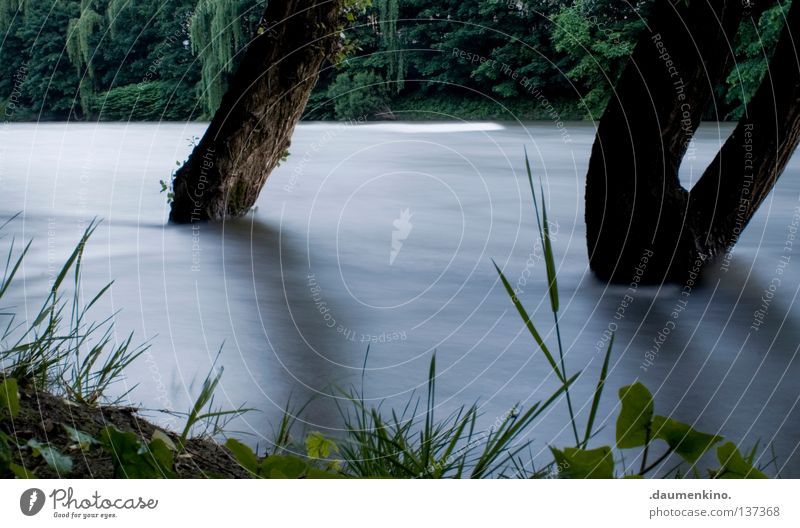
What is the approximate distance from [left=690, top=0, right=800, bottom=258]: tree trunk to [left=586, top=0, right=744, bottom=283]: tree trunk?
0.62ft

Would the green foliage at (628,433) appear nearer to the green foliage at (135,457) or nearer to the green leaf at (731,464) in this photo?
the green leaf at (731,464)

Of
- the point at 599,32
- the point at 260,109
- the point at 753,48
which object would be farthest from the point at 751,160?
the point at 260,109

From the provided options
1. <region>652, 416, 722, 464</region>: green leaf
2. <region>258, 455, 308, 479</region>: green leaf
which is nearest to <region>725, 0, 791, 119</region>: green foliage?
<region>652, 416, 722, 464</region>: green leaf

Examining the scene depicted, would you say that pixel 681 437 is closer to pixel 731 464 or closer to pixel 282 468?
pixel 731 464

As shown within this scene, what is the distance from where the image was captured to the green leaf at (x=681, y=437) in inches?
49.4

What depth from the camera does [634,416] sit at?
1.23 m

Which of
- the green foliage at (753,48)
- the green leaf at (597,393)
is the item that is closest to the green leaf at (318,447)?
the green leaf at (597,393)

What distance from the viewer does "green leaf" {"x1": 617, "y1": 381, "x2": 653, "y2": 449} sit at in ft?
3.93

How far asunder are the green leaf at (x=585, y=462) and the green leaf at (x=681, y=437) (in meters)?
0.08

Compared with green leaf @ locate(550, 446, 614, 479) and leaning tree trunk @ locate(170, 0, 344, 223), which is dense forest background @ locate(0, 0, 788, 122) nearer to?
leaning tree trunk @ locate(170, 0, 344, 223)

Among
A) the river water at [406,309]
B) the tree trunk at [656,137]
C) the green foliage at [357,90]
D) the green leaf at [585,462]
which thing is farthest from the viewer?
the green foliage at [357,90]
